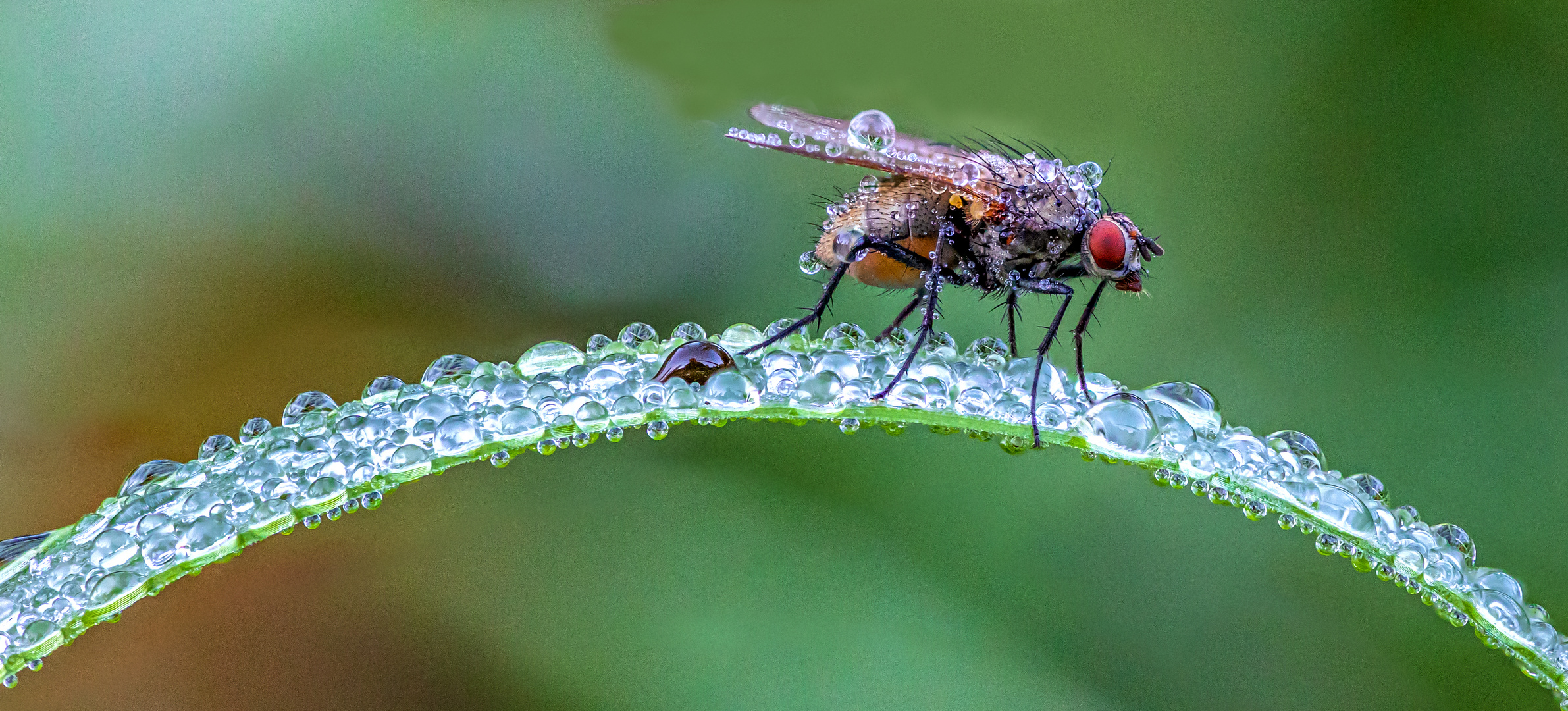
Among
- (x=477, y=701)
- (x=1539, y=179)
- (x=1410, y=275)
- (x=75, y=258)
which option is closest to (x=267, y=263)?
(x=75, y=258)

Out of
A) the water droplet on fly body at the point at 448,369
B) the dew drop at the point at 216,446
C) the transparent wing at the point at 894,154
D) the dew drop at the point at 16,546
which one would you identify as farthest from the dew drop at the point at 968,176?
the dew drop at the point at 16,546

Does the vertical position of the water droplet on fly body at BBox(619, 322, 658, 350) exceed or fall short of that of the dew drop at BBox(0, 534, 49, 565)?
it exceeds it

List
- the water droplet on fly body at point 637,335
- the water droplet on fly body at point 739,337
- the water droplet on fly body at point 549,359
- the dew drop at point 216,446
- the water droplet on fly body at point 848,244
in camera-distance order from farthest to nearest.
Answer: the water droplet on fly body at point 848,244 → the water droplet on fly body at point 739,337 → the water droplet on fly body at point 637,335 → the water droplet on fly body at point 549,359 → the dew drop at point 216,446

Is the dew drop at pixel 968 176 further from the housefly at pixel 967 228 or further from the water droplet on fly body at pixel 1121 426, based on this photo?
the water droplet on fly body at pixel 1121 426

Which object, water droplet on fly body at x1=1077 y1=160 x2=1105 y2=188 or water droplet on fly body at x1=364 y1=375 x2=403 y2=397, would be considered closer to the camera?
water droplet on fly body at x1=364 y1=375 x2=403 y2=397

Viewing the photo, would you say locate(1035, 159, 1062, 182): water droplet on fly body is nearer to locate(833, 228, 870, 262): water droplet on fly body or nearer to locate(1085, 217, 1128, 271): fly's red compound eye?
locate(1085, 217, 1128, 271): fly's red compound eye

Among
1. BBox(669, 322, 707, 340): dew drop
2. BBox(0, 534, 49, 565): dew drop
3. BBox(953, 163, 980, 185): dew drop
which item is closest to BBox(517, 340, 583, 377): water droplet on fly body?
BBox(669, 322, 707, 340): dew drop
